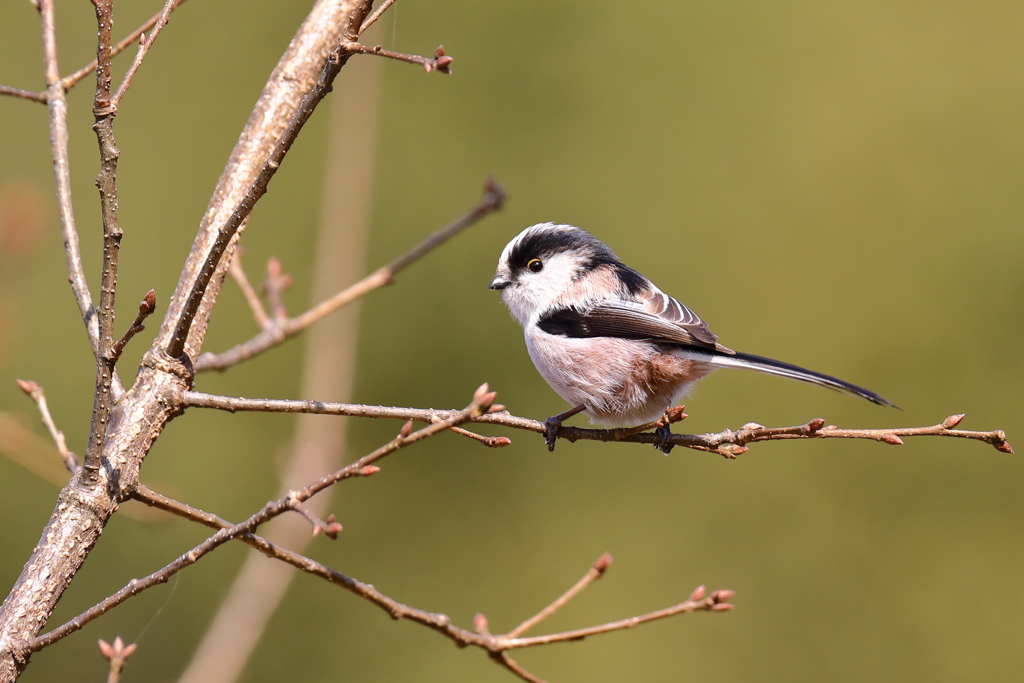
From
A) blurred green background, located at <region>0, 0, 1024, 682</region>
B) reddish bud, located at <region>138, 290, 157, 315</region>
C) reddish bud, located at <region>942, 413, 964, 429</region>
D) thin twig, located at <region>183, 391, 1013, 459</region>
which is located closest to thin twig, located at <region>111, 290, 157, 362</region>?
reddish bud, located at <region>138, 290, 157, 315</region>

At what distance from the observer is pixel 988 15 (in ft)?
23.2

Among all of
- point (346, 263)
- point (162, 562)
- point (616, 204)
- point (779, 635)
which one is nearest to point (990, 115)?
point (616, 204)

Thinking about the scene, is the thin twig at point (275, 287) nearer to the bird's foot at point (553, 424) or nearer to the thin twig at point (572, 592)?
the bird's foot at point (553, 424)

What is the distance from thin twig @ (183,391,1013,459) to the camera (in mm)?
1441

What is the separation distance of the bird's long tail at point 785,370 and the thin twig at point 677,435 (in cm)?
17

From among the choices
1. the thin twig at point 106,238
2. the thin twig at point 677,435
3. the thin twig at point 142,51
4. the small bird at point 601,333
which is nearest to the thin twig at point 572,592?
the thin twig at point 677,435

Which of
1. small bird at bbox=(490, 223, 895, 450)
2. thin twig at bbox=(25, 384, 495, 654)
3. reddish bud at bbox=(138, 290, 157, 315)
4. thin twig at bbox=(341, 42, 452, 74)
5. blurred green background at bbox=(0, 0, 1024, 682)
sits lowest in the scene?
thin twig at bbox=(25, 384, 495, 654)

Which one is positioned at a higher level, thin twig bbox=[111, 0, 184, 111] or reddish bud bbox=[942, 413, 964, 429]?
reddish bud bbox=[942, 413, 964, 429]

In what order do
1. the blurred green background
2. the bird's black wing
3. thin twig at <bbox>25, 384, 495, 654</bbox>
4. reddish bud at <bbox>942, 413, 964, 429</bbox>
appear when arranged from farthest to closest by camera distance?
the blurred green background → the bird's black wing → reddish bud at <bbox>942, 413, 964, 429</bbox> → thin twig at <bbox>25, 384, 495, 654</bbox>

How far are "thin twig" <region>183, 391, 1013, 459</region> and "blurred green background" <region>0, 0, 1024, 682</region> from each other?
4145mm

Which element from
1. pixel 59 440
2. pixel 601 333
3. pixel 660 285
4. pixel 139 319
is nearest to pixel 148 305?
pixel 139 319

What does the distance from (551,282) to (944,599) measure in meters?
4.85

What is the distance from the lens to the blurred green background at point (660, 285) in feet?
18.4

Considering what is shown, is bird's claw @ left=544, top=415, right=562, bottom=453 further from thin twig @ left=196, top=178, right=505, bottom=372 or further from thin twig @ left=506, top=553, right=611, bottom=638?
thin twig @ left=196, top=178, right=505, bottom=372
